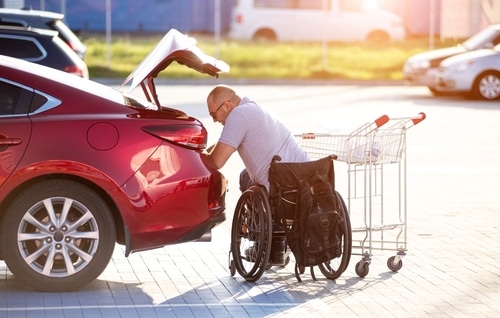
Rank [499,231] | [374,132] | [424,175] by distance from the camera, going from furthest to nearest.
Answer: [424,175] < [499,231] < [374,132]

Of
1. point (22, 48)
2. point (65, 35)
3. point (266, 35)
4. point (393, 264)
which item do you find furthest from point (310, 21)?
point (393, 264)

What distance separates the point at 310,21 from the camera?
44344mm

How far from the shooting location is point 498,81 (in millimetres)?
27234

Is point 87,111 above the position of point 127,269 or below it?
above

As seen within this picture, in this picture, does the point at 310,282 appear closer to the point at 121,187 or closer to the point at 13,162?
the point at 121,187

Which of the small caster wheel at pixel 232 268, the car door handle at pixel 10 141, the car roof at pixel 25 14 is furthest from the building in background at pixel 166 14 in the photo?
the car door handle at pixel 10 141

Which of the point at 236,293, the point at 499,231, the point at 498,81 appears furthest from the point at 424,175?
the point at 498,81

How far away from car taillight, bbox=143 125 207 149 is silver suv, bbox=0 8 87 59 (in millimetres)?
9580

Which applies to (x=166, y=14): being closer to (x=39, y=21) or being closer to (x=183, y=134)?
(x=39, y=21)

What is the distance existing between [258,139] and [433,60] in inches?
801

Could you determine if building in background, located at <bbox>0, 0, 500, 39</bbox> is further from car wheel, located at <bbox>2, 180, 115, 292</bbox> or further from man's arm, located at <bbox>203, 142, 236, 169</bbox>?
car wheel, located at <bbox>2, 180, 115, 292</bbox>

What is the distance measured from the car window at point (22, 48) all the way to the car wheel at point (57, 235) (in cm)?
762

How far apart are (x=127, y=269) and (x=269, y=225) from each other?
1.18 meters

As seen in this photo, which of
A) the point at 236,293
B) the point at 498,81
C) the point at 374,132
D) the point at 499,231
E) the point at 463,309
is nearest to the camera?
the point at 463,309
